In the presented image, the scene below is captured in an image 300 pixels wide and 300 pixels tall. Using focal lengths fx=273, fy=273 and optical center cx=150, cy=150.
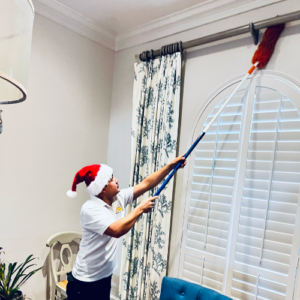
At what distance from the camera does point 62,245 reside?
2309mm

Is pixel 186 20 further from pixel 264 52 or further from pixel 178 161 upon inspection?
pixel 178 161

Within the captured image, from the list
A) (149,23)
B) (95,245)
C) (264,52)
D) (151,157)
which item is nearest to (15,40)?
(95,245)

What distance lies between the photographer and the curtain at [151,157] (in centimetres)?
208

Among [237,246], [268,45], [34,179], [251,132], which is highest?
[268,45]

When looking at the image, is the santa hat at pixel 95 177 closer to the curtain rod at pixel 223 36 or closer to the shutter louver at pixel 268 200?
the shutter louver at pixel 268 200

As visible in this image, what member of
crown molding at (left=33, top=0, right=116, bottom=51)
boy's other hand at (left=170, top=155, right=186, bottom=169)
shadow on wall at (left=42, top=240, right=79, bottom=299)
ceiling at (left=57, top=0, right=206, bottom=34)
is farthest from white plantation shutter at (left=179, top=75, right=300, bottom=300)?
crown molding at (left=33, top=0, right=116, bottom=51)

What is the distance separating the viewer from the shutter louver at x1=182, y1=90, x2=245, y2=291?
182cm

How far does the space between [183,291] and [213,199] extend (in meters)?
0.61

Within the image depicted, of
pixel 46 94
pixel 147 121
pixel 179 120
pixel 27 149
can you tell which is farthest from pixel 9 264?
pixel 179 120

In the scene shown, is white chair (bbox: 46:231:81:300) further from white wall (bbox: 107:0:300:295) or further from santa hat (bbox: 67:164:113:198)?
santa hat (bbox: 67:164:113:198)

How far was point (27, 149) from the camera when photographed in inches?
83.4

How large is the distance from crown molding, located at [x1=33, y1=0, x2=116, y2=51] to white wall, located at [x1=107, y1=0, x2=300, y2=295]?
0.62ft

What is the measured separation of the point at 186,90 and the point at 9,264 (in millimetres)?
1789

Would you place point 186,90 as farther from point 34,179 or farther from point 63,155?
point 34,179
